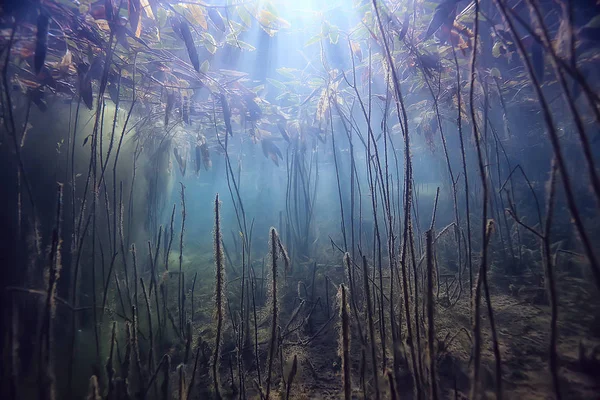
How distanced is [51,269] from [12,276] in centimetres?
416

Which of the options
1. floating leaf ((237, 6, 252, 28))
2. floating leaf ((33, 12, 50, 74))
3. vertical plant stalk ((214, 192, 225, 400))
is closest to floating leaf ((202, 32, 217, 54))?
floating leaf ((237, 6, 252, 28))

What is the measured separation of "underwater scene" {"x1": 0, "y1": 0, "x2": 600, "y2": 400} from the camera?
1.76m

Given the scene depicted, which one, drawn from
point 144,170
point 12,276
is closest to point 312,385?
point 12,276

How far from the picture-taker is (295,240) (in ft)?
28.0

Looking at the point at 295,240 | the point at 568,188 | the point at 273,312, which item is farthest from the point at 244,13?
the point at 295,240

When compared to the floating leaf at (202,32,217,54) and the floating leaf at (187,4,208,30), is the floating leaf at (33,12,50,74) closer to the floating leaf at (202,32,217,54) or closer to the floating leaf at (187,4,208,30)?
the floating leaf at (187,4,208,30)

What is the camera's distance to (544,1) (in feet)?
13.8

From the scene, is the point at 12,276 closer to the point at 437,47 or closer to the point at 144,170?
the point at 144,170

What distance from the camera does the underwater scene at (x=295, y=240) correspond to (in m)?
1.76

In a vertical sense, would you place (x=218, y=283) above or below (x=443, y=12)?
below

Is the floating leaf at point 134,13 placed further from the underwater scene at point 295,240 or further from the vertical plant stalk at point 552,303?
the vertical plant stalk at point 552,303

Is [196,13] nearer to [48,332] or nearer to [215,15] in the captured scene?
[215,15]

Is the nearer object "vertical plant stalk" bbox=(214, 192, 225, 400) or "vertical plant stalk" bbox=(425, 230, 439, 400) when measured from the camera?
"vertical plant stalk" bbox=(425, 230, 439, 400)

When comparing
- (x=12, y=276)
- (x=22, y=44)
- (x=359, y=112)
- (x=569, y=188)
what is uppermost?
(x=359, y=112)
